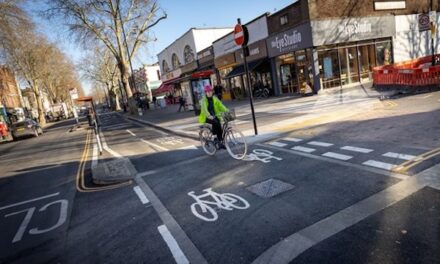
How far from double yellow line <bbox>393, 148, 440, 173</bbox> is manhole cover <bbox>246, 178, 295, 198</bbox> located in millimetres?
1954

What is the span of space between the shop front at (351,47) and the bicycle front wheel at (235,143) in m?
15.0

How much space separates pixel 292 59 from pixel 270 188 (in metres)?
19.5

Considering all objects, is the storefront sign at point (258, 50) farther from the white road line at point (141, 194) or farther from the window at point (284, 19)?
the white road line at point (141, 194)

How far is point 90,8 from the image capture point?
30.8 m

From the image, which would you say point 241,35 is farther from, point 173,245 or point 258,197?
point 173,245

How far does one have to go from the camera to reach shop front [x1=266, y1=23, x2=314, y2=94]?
70.5 feet

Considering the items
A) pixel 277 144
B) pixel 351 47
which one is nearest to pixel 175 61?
pixel 351 47

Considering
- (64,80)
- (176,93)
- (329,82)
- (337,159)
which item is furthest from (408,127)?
(64,80)

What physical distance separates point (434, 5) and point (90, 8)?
31555 millimetres

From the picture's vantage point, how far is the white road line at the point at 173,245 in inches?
149

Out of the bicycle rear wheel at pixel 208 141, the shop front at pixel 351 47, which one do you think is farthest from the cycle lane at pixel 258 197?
the shop front at pixel 351 47

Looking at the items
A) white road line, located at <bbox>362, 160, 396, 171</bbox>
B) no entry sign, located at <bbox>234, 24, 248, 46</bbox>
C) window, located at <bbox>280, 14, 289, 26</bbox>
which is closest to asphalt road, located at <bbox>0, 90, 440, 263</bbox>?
white road line, located at <bbox>362, 160, 396, 171</bbox>

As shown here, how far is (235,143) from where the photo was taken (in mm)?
8312

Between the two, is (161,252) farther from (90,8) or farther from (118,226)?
(90,8)
